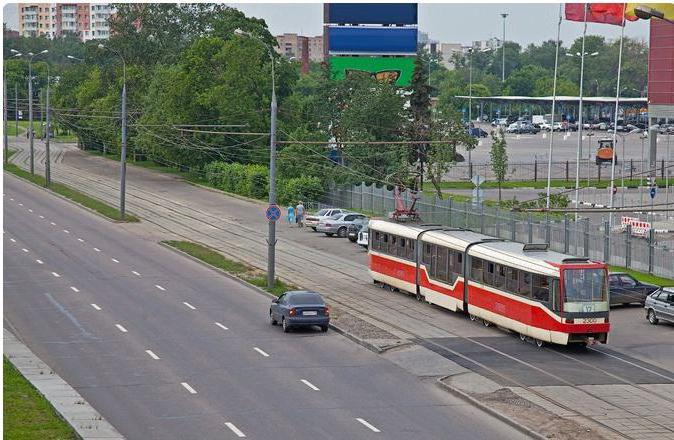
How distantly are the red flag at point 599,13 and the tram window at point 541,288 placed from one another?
39274 mm

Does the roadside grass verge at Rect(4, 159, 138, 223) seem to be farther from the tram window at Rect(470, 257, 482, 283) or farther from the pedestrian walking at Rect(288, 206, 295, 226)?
the tram window at Rect(470, 257, 482, 283)

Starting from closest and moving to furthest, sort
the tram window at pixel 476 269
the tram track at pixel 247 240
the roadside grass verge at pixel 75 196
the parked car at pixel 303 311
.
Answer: the tram track at pixel 247 240
the parked car at pixel 303 311
the tram window at pixel 476 269
the roadside grass verge at pixel 75 196

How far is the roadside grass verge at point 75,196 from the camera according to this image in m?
75.0

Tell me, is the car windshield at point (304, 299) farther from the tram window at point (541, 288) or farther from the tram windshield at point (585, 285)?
the tram windshield at point (585, 285)

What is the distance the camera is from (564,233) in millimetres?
55531

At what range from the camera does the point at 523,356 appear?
35.2 metres

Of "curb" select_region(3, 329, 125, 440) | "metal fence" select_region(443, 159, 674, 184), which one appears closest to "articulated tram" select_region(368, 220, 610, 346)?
"curb" select_region(3, 329, 125, 440)

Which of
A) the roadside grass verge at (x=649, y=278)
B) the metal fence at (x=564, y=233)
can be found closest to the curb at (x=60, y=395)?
the roadside grass verge at (x=649, y=278)

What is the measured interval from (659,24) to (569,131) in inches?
3084

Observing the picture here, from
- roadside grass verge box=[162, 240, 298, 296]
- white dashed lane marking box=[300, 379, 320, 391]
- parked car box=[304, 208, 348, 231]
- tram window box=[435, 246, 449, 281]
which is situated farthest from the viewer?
parked car box=[304, 208, 348, 231]

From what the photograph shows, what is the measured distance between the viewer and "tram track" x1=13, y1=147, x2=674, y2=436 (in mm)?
32469

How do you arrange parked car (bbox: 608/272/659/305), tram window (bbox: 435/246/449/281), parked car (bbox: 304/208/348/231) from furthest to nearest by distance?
parked car (bbox: 304/208/348/231) → parked car (bbox: 608/272/659/305) → tram window (bbox: 435/246/449/281)

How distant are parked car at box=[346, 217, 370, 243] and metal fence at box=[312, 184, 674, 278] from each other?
11.1 feet

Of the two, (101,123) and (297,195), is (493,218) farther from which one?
(101,123)
